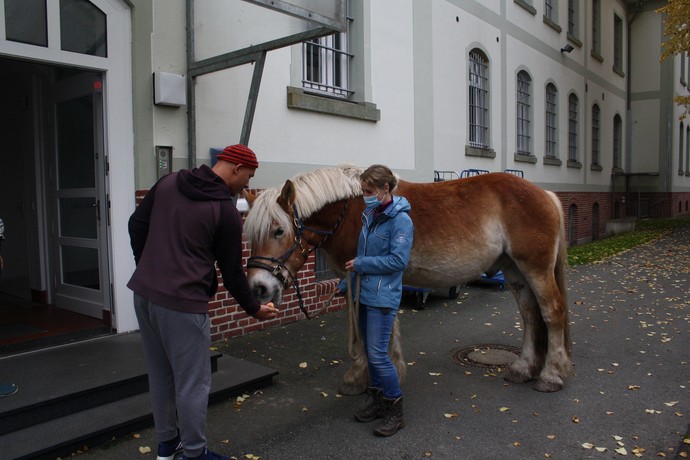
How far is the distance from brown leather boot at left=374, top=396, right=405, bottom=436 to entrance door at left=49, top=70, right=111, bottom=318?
10.5ft

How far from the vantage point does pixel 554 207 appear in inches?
191

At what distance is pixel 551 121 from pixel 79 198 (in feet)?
43.1

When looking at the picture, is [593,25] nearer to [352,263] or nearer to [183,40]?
[183,40]

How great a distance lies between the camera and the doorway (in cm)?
554

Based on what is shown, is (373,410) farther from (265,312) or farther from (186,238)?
(186,238)

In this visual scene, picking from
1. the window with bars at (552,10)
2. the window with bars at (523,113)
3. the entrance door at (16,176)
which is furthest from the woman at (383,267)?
the window with bars at (552,10)

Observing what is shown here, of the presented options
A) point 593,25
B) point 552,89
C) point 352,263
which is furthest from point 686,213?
point 352,263

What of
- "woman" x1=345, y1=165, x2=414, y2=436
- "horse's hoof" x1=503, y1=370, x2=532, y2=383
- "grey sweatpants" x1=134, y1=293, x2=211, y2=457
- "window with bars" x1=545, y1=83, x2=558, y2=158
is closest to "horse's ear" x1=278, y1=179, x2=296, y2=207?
"woman" x1=345, y1=165, x2=414, y2=436

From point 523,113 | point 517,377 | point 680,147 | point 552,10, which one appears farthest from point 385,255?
point 680,147

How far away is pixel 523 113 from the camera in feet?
45.2

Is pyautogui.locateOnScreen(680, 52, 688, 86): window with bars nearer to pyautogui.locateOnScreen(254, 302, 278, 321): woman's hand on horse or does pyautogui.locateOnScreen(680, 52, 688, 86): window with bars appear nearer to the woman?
the woman

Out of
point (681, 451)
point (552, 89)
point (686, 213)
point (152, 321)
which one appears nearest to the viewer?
point (152, 321)

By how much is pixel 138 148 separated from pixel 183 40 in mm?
1307

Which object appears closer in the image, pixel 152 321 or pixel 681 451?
pixel 152 321
